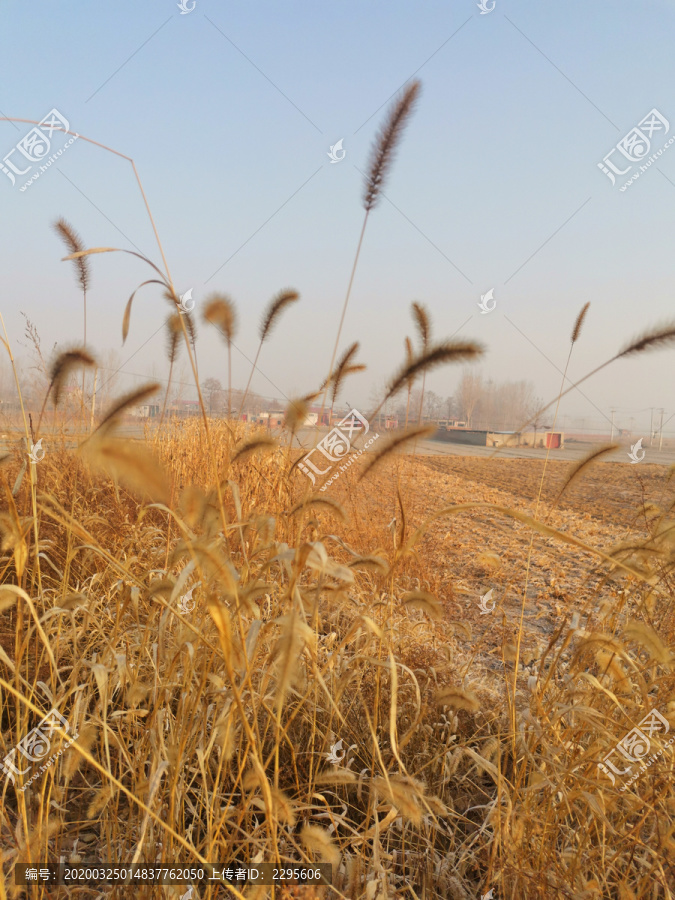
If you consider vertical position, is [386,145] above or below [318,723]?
above

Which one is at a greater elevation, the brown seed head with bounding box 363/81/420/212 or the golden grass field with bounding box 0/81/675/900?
the brown seed head with bounding box 363/81/420/212

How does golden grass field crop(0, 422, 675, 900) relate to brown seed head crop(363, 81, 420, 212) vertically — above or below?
below

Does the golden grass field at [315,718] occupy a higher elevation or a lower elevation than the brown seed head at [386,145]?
lower

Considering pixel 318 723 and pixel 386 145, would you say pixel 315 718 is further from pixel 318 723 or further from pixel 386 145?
pixel 386 145

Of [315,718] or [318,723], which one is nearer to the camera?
[315,718]

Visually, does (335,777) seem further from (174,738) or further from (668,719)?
(668,719)

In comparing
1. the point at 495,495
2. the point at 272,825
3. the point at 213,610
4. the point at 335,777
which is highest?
the point at 213,610

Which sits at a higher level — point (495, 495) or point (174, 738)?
point (174, 738)

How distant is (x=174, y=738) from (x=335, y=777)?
0.32 meters

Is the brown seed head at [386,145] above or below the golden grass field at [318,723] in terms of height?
above

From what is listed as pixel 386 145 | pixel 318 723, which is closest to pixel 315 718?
pixel 318 723

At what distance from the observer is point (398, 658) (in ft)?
5.87

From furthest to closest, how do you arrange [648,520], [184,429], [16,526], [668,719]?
[184,429] → [648,520] → [668,719] → [16,526]

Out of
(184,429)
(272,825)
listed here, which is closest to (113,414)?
(272,825)
